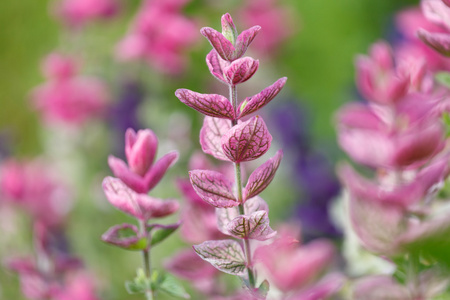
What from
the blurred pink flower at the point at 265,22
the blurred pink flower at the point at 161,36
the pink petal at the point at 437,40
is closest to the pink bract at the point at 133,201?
the pink petal at the point at 437,40

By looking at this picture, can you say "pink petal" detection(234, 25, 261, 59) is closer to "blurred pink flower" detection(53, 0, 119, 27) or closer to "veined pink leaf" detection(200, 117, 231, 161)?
"veined pink leaf" detection(200, 117, 231, 161)

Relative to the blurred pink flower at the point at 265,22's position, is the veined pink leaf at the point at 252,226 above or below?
below

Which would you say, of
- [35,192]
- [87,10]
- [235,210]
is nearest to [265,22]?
[87,10]

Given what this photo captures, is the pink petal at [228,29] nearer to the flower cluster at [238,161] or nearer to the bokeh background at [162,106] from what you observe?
the flower cluster at [238,161]

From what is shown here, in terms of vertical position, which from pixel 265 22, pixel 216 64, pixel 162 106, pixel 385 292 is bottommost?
pixel 385 292

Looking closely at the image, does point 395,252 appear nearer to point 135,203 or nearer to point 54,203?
point 135,203

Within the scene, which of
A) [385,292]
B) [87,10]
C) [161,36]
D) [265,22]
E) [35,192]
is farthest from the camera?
[265,22]

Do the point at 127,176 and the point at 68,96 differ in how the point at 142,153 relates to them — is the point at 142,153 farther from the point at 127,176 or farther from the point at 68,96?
the point at 68,96

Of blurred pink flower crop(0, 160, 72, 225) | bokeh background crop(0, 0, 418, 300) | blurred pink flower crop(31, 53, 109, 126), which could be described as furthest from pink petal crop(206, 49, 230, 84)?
blurred pink flower crop(31, 53, 109, 126)

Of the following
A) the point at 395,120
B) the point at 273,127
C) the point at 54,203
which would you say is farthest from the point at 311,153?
the point at 395,120
